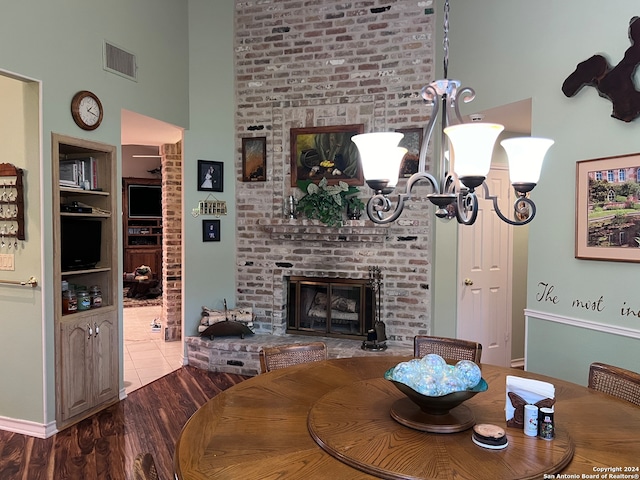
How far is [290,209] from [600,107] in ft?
9.22

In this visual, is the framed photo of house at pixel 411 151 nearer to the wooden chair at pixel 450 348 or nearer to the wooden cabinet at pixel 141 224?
the wooden chair at pixel 450 348

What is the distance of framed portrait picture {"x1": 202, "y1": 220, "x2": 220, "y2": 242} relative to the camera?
481 cm

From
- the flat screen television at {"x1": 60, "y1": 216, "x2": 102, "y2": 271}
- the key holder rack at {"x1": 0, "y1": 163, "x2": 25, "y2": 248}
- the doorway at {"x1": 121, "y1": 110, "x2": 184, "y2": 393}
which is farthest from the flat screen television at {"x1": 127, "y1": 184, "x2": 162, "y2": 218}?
the key holder rack at {"x1": 0, "y1": 163, "x2": 25, "y2": 248}

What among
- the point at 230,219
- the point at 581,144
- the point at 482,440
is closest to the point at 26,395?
the point at 230,219

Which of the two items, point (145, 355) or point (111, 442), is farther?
point (145, 355)

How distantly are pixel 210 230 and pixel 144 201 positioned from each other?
505 centimetres

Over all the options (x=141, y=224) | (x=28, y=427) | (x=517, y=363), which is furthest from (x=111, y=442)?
(x=141, y=224)

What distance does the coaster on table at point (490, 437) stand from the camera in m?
1.40

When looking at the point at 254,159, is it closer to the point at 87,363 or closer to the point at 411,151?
the point at 411,151

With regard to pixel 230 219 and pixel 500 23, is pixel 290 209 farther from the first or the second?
pixel 500 23

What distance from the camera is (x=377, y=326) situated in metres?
4.31

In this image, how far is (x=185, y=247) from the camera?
4.73 meters

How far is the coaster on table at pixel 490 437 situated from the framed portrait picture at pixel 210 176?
12.9 ft

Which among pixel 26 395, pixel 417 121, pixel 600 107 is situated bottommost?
pixel 26 395
